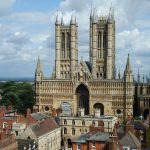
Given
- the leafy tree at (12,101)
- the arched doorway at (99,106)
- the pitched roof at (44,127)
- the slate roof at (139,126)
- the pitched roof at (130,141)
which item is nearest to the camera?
the pitched roof at (130,141)

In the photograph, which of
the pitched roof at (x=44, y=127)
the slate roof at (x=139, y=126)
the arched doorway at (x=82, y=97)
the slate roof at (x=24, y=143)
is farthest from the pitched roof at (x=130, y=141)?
the arched doorway at (x=82, y=97)

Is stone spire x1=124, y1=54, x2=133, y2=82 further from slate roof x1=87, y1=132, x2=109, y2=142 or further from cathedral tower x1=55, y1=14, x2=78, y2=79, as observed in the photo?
slate roof x1=87, y1=132, x2=109, y2=142

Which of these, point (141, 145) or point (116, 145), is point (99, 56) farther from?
point (116, 145)

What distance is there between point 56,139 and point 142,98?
41571 mm

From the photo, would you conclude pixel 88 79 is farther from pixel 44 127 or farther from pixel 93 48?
pixel 44 127

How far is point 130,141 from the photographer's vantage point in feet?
165

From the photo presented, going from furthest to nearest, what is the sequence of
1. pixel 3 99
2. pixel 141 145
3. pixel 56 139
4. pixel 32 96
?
1. pixel 32 96
2. pixel 3 99
3. pixel 56 139
4. pixel 141 145

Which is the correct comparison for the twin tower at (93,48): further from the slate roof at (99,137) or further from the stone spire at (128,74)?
the slate roof at (99,137)

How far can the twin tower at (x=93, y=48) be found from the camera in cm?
10938

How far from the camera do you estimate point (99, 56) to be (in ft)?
365

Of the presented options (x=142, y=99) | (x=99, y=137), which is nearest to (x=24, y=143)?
(x=99, y=137)

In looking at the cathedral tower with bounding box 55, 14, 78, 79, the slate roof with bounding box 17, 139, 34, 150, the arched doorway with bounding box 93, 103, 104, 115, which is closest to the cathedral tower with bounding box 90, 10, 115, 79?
the cathedral tower with bounding box 55, 14, 78, 79

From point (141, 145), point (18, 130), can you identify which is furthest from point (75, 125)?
point (141, 145)

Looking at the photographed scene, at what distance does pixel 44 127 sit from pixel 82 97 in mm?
41015
